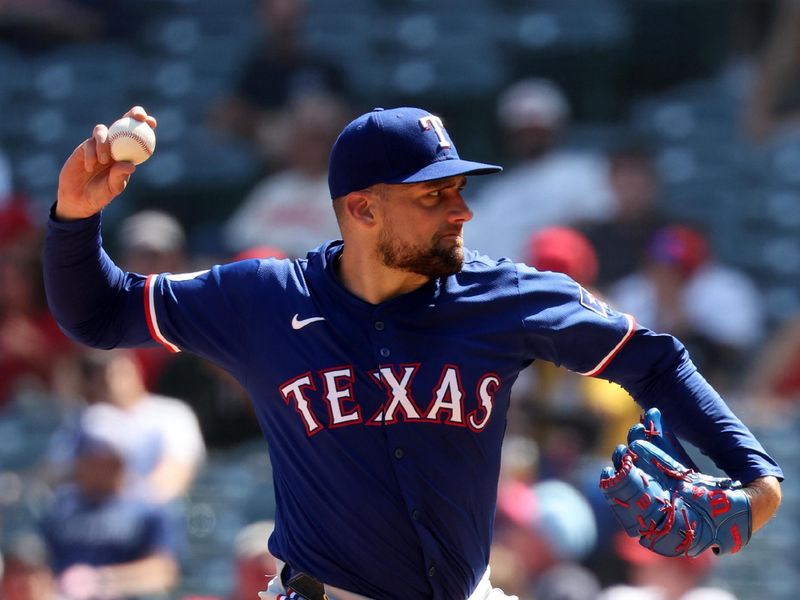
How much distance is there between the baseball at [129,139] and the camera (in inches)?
127

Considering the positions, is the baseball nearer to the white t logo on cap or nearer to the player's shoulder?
the white t logo on cap

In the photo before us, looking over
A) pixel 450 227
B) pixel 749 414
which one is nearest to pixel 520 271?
pixel 450 227

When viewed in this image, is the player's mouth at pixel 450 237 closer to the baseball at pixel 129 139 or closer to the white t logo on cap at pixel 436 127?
the white t logo on cap at pixel 436 127

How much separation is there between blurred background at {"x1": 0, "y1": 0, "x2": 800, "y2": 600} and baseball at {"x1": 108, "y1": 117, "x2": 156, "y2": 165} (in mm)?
2310

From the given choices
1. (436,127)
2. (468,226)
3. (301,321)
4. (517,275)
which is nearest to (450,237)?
(517,275)

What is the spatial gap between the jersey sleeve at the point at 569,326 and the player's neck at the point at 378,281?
0.86 ft

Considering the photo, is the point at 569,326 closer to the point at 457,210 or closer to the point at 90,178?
the point at 457,210

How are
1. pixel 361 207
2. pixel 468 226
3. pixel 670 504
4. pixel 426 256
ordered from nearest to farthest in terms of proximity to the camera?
pixel 670 504, pixel 426 256, pixel 361 207, pixel 468 226

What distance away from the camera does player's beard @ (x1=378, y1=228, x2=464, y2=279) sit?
325 cm

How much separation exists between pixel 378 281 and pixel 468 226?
476cm

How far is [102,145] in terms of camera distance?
3238 millimetres

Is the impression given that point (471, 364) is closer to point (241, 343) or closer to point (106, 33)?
point (241, 343)

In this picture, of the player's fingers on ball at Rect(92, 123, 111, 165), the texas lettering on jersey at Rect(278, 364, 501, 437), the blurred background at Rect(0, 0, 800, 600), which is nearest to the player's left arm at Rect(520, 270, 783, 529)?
the texas lettering on jersey at Rect(278, 364, 501, 437)

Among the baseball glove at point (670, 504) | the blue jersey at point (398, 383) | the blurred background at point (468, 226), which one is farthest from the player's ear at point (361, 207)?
the blurred background at point (468, 226)
